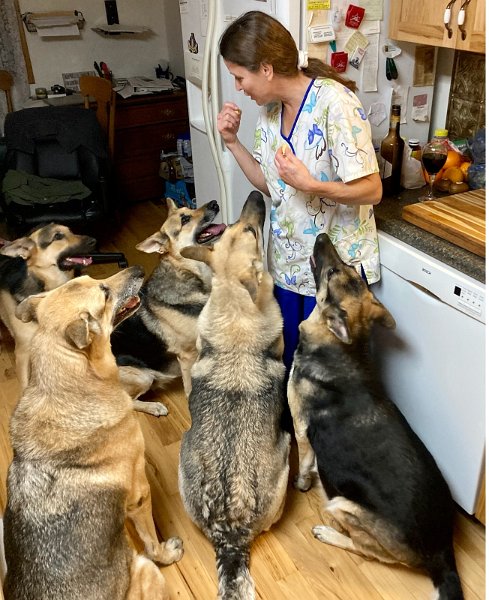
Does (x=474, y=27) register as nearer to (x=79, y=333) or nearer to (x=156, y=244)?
(x=156, y=244)

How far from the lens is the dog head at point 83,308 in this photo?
168 cm

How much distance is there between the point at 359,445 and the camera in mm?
1908

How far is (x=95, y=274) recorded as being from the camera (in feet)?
13.2

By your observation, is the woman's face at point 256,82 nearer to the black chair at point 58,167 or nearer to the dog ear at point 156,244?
the dog ear at point 156,244

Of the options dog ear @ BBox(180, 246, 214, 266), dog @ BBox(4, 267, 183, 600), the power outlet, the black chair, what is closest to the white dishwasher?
Result: dog ear @ BBox(180, 246, 214, 266)

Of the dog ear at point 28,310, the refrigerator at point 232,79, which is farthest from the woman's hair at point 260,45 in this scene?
the dog ear at point 28,310

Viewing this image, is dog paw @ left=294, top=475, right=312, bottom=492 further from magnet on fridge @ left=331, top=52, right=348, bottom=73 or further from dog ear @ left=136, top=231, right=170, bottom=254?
magnet on fridge @ left=331, top=52, right=348, bottom=73

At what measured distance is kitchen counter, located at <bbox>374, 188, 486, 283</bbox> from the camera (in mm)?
1841

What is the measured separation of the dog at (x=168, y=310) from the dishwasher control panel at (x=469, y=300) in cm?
113

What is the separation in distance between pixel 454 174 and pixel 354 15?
2.50 ft

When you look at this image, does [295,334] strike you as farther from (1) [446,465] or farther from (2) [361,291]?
(1) [446,465]

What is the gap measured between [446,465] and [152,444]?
51.5 inches

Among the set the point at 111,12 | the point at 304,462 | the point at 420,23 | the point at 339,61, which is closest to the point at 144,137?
the point at 111,12

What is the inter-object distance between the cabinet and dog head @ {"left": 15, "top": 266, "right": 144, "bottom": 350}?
10.3ft
